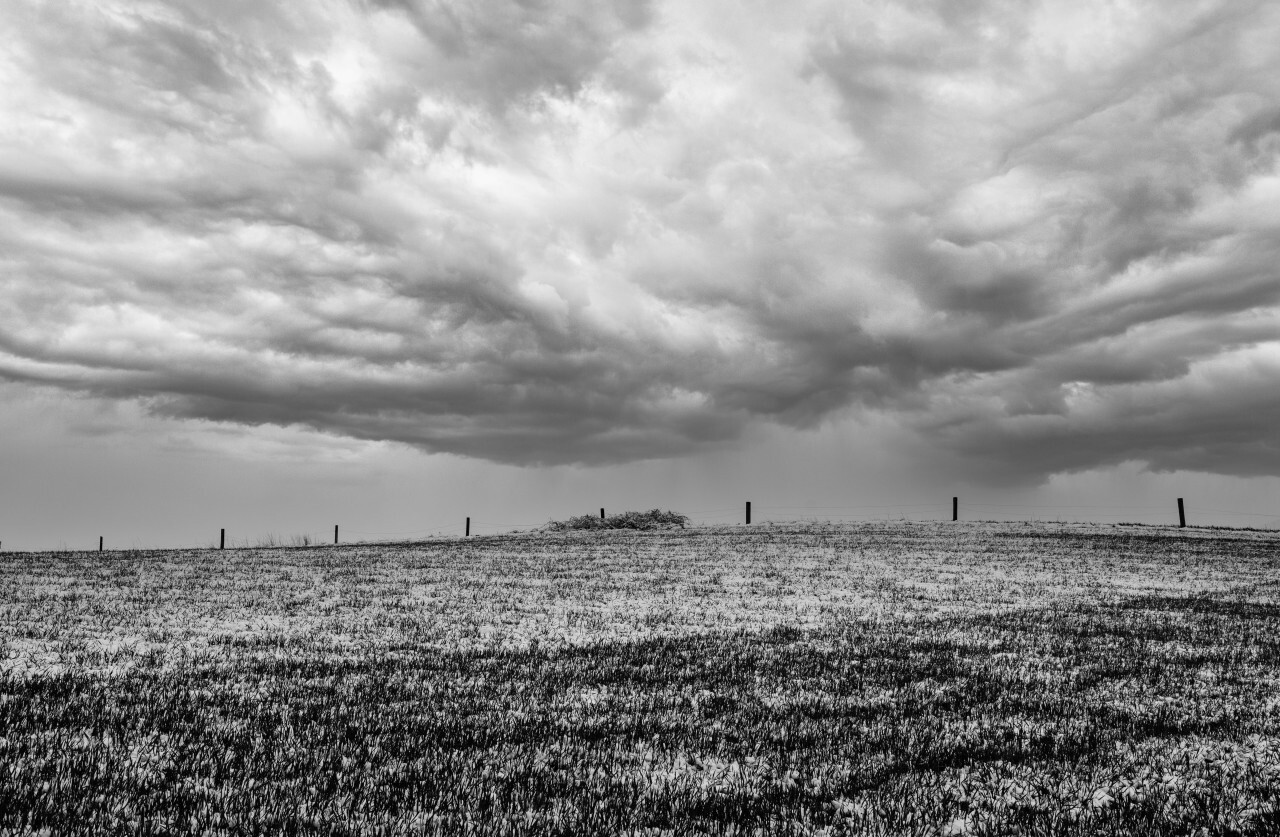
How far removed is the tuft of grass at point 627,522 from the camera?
6644 cm

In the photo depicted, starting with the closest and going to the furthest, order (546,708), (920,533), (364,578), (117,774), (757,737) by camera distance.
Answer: (117,774) → (757,737) → (546,708) → (364,578) → (920,533)

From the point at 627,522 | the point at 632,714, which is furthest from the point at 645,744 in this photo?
the point at 627,522

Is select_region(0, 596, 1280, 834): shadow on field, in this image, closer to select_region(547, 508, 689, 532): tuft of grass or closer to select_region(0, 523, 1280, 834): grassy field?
select_region(0, 523, 1280, 834): grassy field

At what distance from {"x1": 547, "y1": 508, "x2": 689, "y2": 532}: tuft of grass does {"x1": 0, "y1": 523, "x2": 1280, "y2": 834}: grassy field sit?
1787 inches

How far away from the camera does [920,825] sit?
580cm

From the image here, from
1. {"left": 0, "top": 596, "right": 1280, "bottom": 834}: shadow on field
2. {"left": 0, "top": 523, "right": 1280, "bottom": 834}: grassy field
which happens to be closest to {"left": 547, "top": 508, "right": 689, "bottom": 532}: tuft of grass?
{"left": 0, "top": 523, "right": 1280, "bottom": 834}: grassy field

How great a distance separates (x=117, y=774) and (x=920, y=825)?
5.86 m

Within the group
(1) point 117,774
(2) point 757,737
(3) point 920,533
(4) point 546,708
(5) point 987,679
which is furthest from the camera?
(3) point 920,533

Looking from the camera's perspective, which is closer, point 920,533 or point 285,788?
point 285,788

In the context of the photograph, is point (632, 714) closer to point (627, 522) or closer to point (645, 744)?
point (645, 744)

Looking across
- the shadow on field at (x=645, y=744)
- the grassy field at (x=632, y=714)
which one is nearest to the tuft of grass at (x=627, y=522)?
the grassy field at (x=632, y=714)

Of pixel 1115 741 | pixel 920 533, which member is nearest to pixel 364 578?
pixel 1115 741

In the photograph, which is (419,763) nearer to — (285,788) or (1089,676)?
(285,788)

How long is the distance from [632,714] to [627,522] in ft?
193
